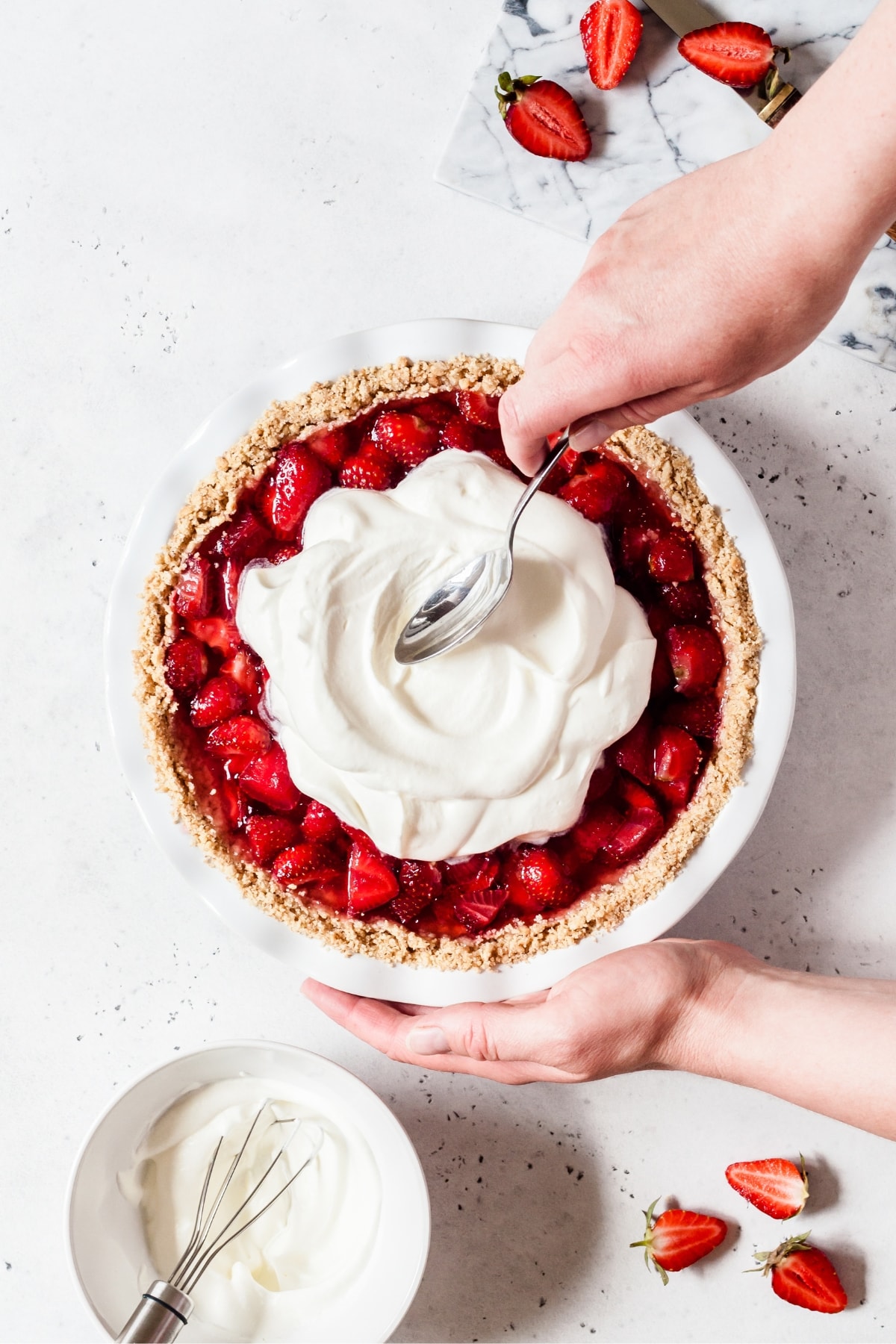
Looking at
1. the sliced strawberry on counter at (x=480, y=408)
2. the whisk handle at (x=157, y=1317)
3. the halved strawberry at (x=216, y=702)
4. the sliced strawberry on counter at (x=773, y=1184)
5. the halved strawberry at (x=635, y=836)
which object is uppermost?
the sliced strawberry on counter at (x=480, y=408)

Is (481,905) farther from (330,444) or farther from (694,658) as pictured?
(330,444)

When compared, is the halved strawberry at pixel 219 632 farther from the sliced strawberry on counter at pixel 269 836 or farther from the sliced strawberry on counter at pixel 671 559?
the sliced strawberry on counter at pixel 671 559

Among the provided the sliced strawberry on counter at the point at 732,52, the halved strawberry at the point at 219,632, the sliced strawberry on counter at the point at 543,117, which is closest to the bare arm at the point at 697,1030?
the halved strawberry at the point at 219,632

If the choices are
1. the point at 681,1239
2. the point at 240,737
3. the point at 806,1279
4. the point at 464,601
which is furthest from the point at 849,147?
the point at 806,1279

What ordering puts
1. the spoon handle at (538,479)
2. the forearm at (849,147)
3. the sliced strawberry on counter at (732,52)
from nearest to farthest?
the forearm at (849,147)
the spoon handle at (538,479)
the sliced strawberry on counter at (732,52)

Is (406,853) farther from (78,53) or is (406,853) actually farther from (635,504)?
(78,53)

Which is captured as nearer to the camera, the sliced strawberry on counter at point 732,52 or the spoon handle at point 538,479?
the spoon handle at point 538,479

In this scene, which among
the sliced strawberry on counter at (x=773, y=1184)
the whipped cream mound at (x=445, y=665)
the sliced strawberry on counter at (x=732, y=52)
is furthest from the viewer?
the sliced strawberry on counter at (x=773, y=1184)
